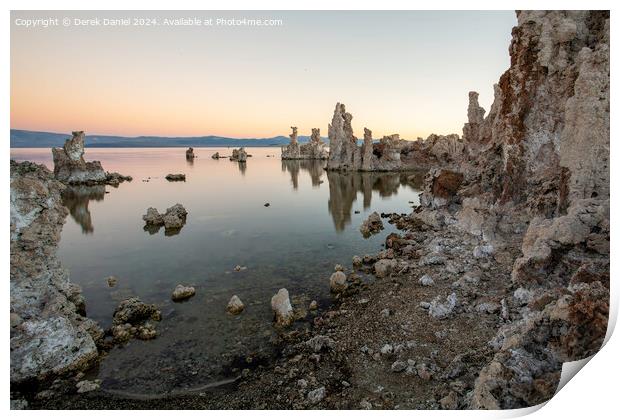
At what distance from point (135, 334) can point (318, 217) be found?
1818 cm

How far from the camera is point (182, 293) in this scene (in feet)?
42.5

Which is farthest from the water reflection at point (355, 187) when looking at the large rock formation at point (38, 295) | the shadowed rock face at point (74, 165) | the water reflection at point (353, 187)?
the shadowed rock face at point (74, 165)

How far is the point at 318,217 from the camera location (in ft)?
90.0

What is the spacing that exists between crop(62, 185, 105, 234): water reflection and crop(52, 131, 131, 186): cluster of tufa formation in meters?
2.82

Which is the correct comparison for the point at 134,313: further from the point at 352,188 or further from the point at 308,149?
the point at 308,149

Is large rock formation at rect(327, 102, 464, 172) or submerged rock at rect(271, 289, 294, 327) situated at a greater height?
large rock formation at rect(327, 102, 464, 172)

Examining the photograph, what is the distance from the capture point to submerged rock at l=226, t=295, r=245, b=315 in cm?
1170

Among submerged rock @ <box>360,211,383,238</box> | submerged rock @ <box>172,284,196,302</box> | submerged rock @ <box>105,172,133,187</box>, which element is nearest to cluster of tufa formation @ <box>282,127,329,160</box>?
submerged rock @ <box>105,172,133,187</box>

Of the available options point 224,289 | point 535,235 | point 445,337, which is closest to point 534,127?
point 535,235

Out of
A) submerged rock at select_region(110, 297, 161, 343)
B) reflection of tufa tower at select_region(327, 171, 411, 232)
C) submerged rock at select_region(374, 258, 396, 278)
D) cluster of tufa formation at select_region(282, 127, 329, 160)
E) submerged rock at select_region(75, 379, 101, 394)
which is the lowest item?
submerged rock at select_region(75, 379, 101, 394)

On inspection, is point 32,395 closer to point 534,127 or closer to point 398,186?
point 534,127

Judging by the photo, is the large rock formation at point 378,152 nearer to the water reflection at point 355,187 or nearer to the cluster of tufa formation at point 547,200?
the water reflection at point 355,187

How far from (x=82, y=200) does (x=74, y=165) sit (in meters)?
15.7

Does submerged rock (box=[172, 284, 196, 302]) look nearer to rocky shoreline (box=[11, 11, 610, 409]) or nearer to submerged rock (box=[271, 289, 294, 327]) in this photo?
rocky shoreline (box=[11, 11, 610, 409])
